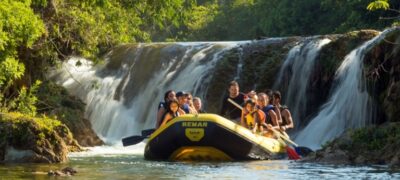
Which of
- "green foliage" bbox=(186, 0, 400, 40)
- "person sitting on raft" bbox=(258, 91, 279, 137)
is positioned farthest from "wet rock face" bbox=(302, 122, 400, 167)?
"green foliage" bbox=(186, 0, 400, 40)

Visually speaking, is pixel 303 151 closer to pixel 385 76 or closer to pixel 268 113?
pixel 268 113

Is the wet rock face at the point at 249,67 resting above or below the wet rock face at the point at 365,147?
above

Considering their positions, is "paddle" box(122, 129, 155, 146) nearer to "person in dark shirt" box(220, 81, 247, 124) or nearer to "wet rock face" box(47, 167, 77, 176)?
"person in dark shirt" box(220, 81, 247, 124)

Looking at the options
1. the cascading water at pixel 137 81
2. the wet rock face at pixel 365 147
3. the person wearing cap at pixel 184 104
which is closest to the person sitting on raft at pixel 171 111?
the person wearing cap at pixel 184 104

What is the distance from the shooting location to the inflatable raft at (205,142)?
582 inches

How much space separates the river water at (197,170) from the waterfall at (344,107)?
3902 mm

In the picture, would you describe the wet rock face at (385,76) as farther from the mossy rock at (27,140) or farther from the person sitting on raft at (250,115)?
the mossy rock at (27,140)

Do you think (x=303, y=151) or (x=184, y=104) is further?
(x=184, y=104)

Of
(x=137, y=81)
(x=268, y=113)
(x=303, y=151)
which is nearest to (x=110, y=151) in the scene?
(x=268, y=113)

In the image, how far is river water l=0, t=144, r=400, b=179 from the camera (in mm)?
11875

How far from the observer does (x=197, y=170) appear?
1308 cm

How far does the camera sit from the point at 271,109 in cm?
1672

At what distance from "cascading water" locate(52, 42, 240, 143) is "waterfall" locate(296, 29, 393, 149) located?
3.71 m

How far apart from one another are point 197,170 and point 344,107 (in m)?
6.84
